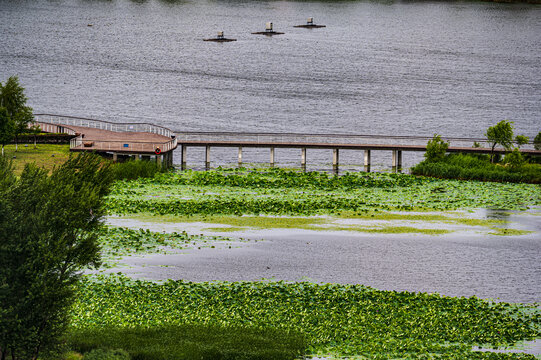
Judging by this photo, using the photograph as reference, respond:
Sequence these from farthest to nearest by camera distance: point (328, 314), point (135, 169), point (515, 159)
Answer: point (515, 159) → point (135, 169) → point (328, 314)

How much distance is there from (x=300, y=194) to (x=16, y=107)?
109 feet

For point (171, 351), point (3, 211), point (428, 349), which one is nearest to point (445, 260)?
point (428, 349)

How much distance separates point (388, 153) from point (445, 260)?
66.8 metres

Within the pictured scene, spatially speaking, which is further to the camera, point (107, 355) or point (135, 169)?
point (135, 169)

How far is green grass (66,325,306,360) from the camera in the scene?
96.9 ft

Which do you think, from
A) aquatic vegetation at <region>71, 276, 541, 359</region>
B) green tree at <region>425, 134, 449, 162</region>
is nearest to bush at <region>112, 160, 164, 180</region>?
green tree at <region>425, 134, 449, 162</region>

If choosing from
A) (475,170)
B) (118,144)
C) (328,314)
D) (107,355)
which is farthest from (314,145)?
(107,355)

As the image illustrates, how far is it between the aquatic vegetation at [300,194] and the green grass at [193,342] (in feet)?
87.1

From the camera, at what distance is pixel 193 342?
3053 centimetres

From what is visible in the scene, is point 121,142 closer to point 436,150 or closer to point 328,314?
point 436,150

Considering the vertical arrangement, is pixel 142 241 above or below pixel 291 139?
below

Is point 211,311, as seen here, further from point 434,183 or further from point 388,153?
point 388,153

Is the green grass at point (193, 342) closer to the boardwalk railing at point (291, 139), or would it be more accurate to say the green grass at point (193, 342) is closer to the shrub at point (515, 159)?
the shrub at point (515, 159)

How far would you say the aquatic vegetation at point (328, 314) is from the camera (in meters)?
32.0
